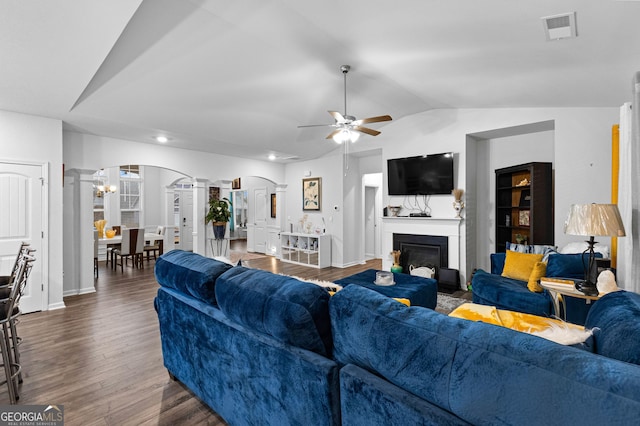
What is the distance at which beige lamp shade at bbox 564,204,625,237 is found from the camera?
2359 mm

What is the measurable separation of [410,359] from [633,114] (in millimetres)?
2782

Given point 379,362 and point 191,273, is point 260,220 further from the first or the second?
point 379,362

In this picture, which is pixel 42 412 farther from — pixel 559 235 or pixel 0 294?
pixel 559 235

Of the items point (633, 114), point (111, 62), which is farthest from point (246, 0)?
point (633, 114)

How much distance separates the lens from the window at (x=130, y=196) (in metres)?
8.76

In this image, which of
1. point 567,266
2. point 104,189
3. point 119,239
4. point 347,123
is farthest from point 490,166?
point 104,189

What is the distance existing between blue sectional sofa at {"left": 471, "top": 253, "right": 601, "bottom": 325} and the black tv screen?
83.2 inches

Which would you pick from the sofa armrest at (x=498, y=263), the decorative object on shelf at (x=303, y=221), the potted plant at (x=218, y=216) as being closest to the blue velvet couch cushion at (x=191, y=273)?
the sofa armrest at (x=498, y=263)

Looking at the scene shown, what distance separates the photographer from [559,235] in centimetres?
428

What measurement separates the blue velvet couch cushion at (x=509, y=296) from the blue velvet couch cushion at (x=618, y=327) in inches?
74.9

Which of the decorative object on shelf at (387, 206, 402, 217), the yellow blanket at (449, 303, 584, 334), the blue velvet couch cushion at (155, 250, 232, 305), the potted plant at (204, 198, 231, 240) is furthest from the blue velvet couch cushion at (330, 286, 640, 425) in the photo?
the potted plant at (204, 198, 231, 240)

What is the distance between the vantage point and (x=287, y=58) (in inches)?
135

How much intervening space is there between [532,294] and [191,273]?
319cm

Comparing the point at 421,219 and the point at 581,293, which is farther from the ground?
the point at 421,219
